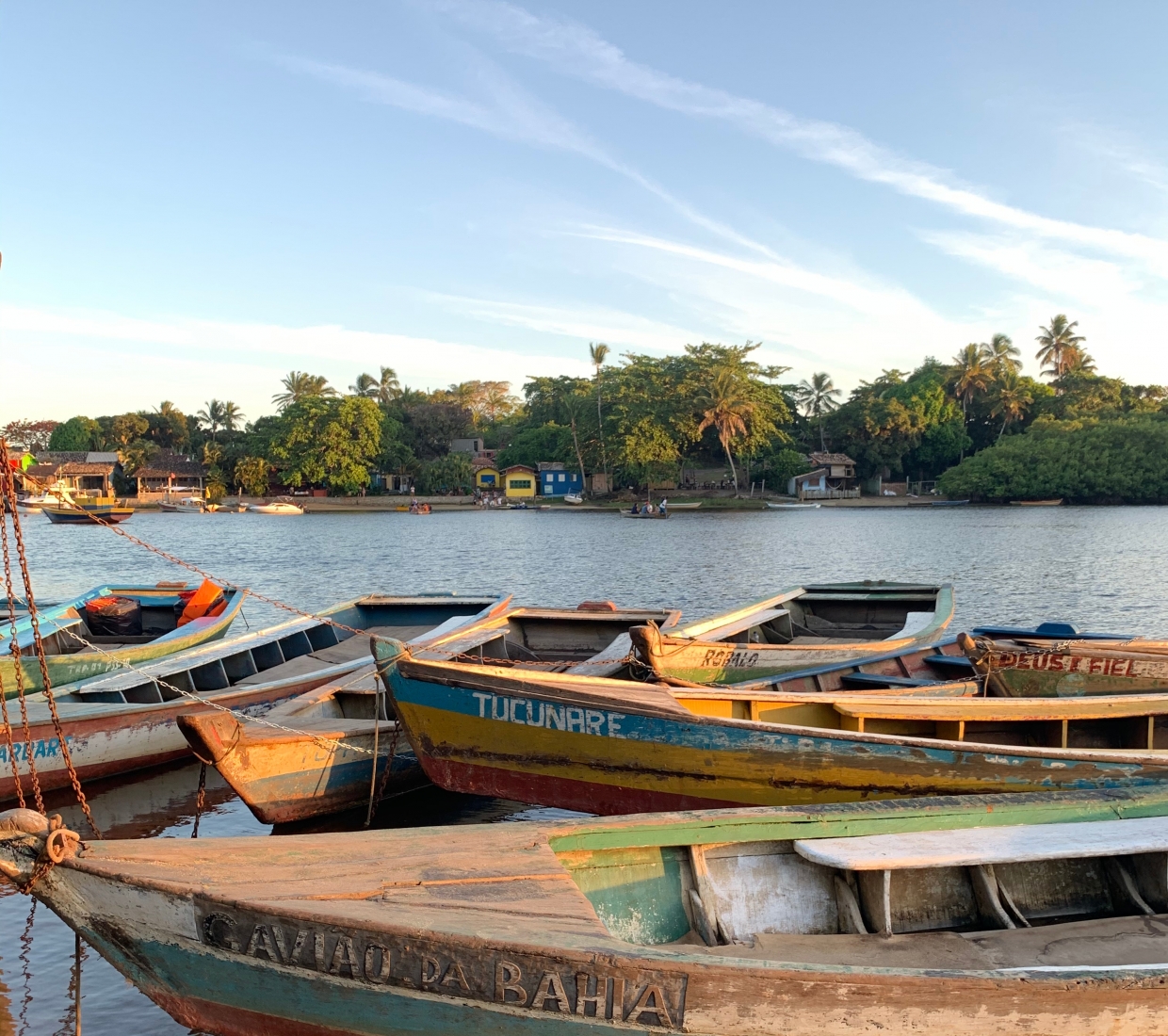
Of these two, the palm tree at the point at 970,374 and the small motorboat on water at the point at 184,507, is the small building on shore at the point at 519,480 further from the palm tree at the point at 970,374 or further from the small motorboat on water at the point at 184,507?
the palm tree at the point at 970,374

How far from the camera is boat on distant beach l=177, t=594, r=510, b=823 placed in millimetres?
7398

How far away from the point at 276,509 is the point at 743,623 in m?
72.4

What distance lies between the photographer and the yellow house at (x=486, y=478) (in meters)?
86.2

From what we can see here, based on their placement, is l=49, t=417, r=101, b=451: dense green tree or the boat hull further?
l=49, t=417, r=101, b=451: dense green tree

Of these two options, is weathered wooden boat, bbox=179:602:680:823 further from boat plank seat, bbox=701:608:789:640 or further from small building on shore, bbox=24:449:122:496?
small building on shore, bbox=24:449:122:496

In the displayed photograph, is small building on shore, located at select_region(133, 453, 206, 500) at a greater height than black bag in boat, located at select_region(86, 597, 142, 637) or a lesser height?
greater

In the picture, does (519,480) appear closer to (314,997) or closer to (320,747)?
(320,747)

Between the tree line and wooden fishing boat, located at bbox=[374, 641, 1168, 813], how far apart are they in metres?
66.0

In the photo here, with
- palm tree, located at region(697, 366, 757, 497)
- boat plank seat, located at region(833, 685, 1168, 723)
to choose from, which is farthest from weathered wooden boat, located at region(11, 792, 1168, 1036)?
palm tree, located at region(697, 366, 757, 497)

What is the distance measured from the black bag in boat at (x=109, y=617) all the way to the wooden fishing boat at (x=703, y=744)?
8562 mm

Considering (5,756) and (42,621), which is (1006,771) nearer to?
(5,756)

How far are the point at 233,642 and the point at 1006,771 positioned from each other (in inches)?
351

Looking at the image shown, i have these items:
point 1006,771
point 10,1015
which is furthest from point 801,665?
point 10,1015

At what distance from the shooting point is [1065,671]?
29.5ft
